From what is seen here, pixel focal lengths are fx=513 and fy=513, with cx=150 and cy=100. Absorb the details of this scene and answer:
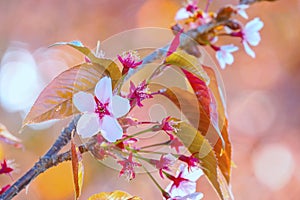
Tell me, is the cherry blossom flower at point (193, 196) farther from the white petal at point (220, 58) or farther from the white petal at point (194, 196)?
the white petal at point (220, 58)

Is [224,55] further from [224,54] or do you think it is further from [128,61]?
[128,61]

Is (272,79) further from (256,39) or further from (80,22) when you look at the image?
(256,39)

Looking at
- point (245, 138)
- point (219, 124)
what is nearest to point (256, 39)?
point (219, 124)

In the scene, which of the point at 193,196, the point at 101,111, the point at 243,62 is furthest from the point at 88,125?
the point at 243,62

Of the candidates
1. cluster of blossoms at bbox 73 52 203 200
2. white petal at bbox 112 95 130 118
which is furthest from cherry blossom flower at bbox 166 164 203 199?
white petal at bbox 112 95 130 118

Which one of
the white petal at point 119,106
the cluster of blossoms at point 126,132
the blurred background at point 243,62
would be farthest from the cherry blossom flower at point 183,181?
the blurred background at point 243,62

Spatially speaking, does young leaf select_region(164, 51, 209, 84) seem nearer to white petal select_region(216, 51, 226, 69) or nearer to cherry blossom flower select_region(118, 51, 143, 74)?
cherry blossom flower select_region(118, 51, 143, 74)

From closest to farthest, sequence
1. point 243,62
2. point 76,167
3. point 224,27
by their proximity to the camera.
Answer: point 76,167 → point 224,27 → point 243,62

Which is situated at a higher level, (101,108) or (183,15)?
(183,15)
